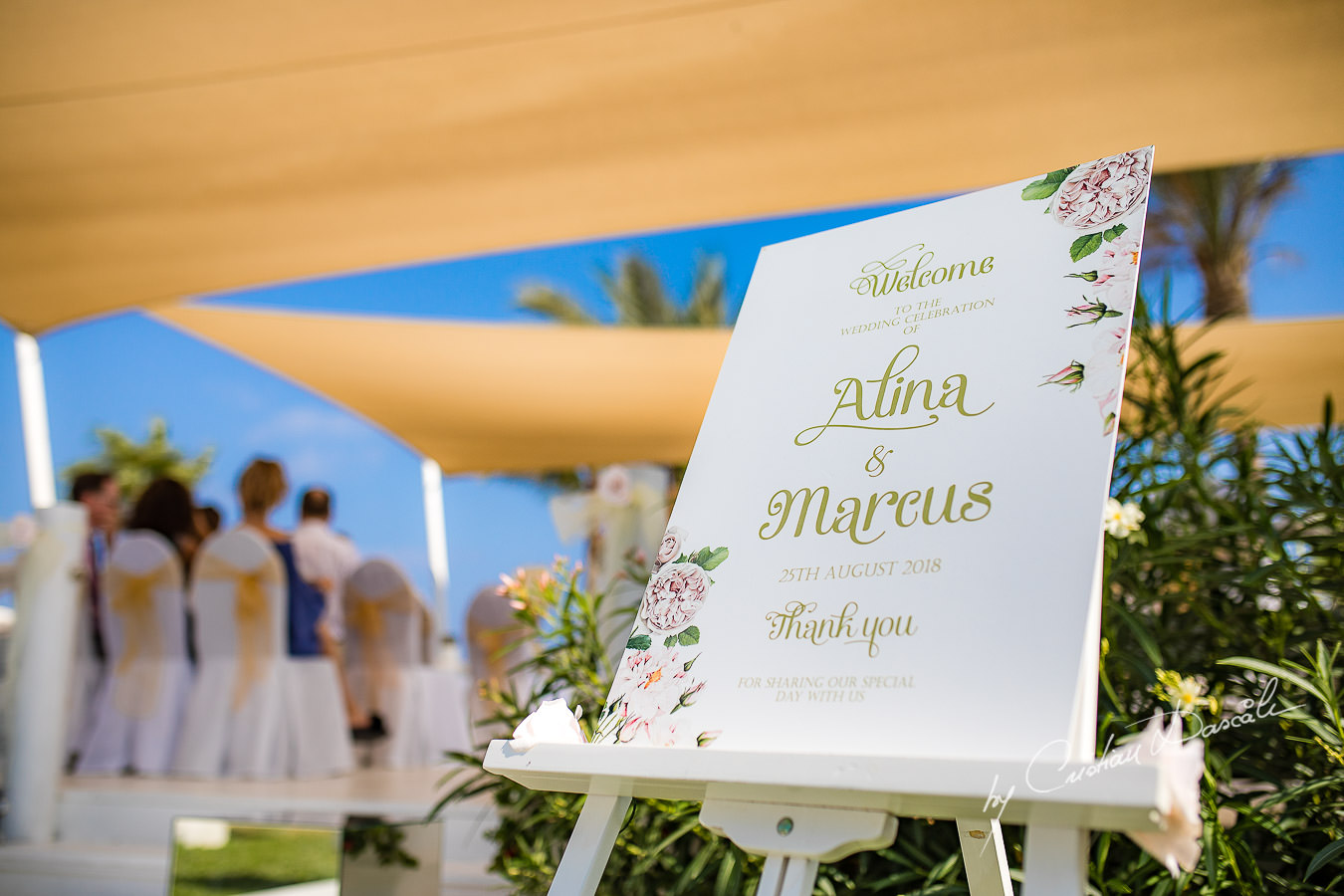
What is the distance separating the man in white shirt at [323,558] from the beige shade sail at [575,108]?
1.51 meters

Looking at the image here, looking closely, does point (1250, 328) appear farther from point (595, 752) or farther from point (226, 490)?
point (226, 490)

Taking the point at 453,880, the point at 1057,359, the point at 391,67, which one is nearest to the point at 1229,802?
the point at 1057,359

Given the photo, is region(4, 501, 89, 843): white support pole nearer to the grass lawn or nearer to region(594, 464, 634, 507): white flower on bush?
the grass lawn

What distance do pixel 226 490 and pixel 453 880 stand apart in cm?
1004

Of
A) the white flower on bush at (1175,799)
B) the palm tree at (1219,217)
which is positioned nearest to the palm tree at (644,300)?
the palm tree at (1219,217)

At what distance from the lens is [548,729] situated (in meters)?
0.97

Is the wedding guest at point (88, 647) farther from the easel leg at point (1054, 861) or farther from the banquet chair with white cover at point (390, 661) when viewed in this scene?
the easel leg at point (1054, 861)

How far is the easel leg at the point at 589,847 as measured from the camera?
90cm

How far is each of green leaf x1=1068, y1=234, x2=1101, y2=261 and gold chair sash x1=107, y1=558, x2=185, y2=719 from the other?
13.6 ft

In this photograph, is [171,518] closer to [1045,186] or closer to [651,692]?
[651,692]

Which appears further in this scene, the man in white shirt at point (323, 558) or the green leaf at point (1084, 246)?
the man in white shirt at point (323, 558)

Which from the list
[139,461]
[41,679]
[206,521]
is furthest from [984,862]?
[139,461]

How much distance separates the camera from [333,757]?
14.3 ft

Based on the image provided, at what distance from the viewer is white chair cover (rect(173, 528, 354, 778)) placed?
4.12 metres
